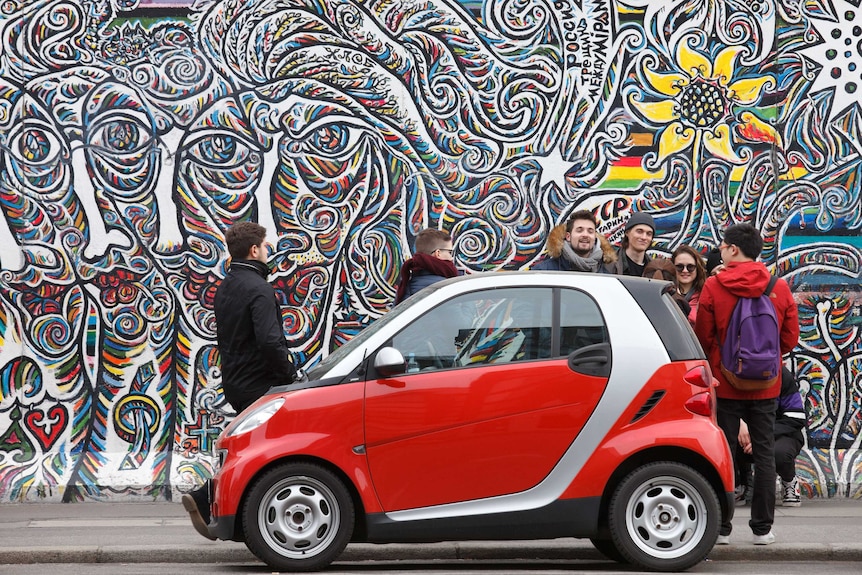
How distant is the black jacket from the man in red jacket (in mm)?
2666

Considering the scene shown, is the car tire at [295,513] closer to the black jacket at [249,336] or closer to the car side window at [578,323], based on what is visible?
the black jacket at [249,336]

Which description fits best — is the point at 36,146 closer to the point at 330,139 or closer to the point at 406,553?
the point at 330,139

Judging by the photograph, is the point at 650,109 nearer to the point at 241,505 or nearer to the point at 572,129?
the point at 572,129

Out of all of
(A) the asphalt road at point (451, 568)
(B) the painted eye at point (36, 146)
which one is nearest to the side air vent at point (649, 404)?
(A) the asphalt road at point (451, 568)

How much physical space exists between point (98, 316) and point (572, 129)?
4.19 metres

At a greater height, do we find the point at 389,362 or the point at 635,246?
the point at 635,246

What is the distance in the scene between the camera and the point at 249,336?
875cm

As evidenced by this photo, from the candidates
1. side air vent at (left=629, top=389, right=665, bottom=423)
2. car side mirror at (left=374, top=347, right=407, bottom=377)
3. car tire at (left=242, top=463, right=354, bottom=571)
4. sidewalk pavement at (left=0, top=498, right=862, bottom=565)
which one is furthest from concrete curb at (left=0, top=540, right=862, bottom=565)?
car side mirror at (left=374, top=347, right=407, bottom=377)

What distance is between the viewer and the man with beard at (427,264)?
10117mm

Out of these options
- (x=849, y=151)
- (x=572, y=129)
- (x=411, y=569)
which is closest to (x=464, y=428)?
(x=411, y=569)

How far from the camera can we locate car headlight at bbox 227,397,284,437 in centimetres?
759

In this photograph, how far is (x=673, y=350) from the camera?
7680 millimetres

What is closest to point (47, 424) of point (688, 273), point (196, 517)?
point (196, 517)

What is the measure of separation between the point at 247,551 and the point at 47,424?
11.5 ft
